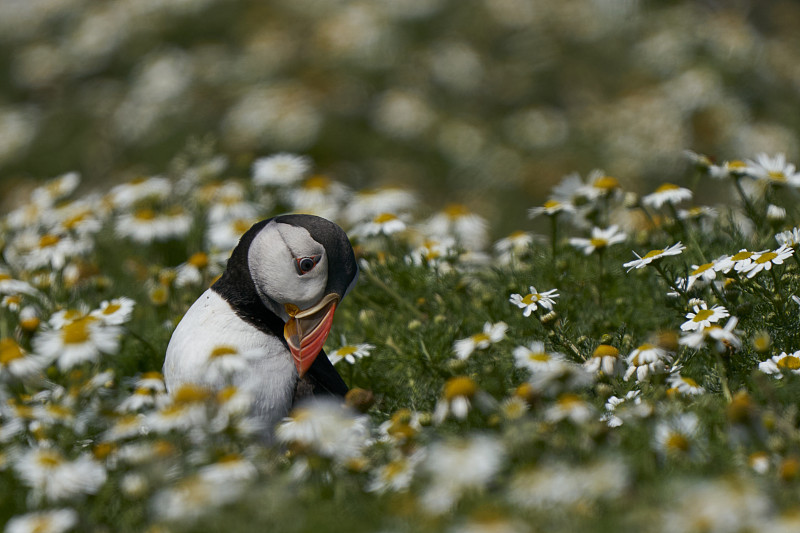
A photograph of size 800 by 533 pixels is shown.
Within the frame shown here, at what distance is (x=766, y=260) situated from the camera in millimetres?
2896

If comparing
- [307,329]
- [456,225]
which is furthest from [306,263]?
[456,225]

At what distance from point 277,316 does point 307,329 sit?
16 centimetres

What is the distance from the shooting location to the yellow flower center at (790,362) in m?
2.72

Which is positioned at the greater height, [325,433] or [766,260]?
[325,433]

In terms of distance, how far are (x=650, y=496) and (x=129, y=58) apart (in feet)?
32.4

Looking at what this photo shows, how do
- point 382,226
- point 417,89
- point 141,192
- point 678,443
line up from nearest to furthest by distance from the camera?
point 678,443, point 382,226, point 141,192, point 417,89

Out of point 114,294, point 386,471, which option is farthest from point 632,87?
point 386,471

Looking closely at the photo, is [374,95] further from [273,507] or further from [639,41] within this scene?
[273,507]

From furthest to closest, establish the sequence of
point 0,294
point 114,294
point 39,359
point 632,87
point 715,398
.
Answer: point 632,87, point 114,294, point 0,294, point 715,398, point 39,359

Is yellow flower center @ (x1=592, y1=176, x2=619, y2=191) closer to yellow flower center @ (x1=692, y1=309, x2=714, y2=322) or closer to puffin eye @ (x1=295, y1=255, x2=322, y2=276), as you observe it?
yellow flower center @ (x1=692, y1=309, x2=714, y2=322)

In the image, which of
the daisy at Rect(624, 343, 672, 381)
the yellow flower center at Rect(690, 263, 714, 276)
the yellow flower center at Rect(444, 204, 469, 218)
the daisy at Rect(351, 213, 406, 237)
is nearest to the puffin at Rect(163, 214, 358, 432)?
the daisy at Rect(351, 213, 406, 237)

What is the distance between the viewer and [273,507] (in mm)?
1913

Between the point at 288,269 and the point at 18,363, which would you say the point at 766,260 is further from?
the point at 18,363

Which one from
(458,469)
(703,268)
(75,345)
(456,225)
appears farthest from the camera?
(456,225)
